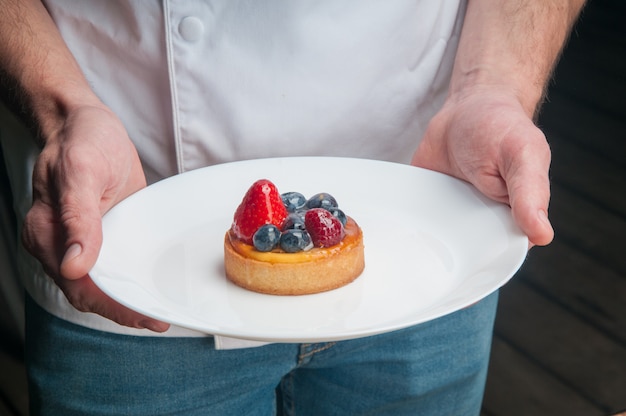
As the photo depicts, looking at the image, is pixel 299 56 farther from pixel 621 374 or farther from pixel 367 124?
pixel 621 374

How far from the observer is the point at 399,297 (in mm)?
1219

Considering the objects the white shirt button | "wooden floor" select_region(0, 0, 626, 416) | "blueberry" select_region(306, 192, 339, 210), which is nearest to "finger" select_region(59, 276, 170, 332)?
"blueberry" select_region(306, 192, 339, 210)

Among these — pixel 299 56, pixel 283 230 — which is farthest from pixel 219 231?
pixel 299 56

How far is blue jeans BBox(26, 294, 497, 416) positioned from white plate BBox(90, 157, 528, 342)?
0.17m

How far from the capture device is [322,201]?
1351mm

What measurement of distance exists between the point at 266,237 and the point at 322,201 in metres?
0.11

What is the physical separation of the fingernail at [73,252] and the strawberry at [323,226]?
1.25 feet

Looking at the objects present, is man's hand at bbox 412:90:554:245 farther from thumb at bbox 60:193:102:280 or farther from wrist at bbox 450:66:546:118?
thumb at bbox 60:193:102:280

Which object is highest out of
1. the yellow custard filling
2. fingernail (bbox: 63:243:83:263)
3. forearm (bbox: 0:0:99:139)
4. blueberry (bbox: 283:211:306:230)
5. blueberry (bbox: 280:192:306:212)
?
forearm (bbox: 0:0:99:139)

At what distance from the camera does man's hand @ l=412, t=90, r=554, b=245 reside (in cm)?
115

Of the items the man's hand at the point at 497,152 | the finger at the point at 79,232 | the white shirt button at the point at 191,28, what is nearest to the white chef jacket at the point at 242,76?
the white shirt button at the point at 191,28

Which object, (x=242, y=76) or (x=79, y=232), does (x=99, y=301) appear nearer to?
(x=79, y=232)

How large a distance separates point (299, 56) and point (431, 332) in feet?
1.80

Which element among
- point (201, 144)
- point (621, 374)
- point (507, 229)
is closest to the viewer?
point (507, 229)
